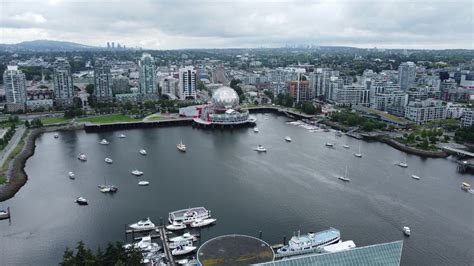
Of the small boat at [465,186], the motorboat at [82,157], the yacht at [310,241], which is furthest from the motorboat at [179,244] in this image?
the small boat at [465,186]

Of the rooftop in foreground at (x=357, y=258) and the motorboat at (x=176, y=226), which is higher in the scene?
the rooftop in foreground at (x=357, y=258)

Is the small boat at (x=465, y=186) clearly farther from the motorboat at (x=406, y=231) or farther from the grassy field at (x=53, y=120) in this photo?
the grassy field at (x=53, y=120)

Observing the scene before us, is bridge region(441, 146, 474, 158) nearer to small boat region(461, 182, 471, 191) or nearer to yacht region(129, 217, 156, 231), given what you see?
small boat region(461, 182, 471, 191)

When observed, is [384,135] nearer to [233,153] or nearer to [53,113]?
[233,153]

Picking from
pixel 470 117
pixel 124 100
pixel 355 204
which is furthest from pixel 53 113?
pixel 470 117

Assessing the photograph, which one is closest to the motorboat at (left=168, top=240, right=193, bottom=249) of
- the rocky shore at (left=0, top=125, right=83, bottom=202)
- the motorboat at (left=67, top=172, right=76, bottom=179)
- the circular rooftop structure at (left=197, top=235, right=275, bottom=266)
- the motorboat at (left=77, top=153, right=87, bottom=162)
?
the circular rooftop structure at (left=197, top=235, right=275, bottom=266)

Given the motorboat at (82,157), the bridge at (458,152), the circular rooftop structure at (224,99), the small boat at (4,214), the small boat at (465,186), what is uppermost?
the circular rooftop structure at (224,99)
